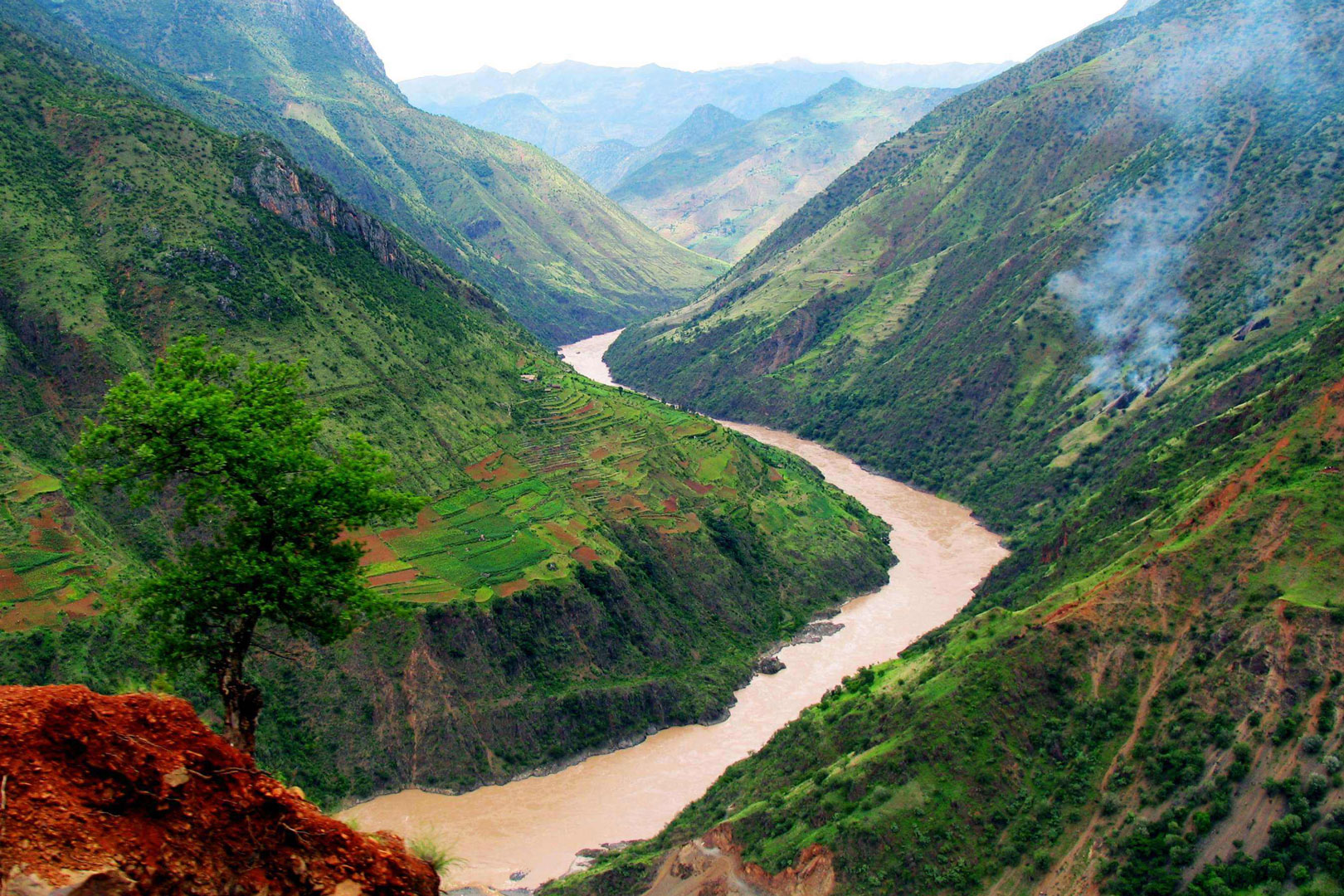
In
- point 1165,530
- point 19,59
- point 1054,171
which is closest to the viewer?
point 1165,530

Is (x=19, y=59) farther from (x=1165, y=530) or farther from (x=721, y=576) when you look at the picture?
(x=1165, y=530)

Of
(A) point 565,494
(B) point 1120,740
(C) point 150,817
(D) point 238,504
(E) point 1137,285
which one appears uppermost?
(E) point 1137,285

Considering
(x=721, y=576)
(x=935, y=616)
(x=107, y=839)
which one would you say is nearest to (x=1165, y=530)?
(x=935, y=616)

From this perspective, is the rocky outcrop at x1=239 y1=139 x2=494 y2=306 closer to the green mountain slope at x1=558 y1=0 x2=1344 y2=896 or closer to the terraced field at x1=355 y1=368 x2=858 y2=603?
the terraced field at x1=355 y1=368 x2=858 y2=603

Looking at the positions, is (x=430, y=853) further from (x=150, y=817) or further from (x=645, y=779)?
(x=645, y=779)

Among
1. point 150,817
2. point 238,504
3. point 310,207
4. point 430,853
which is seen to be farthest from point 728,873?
point 310,207

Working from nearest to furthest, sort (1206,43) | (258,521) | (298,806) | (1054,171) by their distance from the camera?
(298,806)
(258,521)
(1206,43)
(1054,171)

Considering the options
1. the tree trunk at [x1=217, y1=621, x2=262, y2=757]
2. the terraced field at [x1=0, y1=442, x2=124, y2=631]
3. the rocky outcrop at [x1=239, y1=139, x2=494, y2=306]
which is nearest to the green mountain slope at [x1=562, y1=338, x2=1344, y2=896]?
the tree trunk at [x1=217, y1=621, x2=262, y2=757]
